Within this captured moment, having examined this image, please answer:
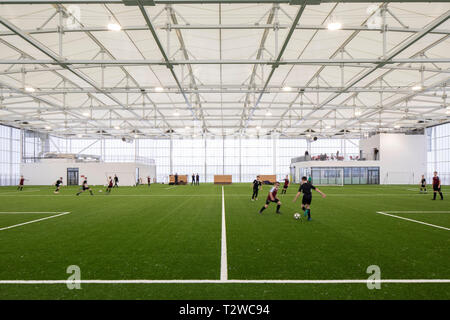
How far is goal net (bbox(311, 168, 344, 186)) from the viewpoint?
40781 mm

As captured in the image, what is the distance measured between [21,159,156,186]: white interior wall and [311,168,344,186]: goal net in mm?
30243

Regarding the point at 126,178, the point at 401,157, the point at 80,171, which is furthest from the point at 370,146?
the point at 80,171

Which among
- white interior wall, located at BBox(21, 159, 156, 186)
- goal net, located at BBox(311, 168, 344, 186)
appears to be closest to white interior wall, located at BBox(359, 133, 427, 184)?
goal net, located at BBox(311, 168, 344, 186)

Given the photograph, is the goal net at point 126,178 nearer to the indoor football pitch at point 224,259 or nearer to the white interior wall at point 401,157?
the indoor football pitch at point 224,259

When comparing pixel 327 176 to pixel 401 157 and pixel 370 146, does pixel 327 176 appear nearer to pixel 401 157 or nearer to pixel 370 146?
pixel 370 146

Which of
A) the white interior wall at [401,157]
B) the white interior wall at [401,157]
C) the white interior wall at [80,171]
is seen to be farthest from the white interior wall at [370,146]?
the white interior wall at [80,171]

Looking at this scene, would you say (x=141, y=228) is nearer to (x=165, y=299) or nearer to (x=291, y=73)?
(x=165, y=299)

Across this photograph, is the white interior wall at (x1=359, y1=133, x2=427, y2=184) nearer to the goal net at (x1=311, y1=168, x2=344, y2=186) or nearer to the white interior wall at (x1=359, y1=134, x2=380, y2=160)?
the white interior wall at (x1=359, y1=134, x2=380, y2=160)

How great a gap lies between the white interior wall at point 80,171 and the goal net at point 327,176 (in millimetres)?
30243

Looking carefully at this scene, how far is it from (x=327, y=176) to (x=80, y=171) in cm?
4187

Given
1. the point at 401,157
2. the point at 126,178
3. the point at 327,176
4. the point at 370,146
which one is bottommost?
the point at 126,178

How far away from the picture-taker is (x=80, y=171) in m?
41.6

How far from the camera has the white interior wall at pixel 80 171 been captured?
133 ft
